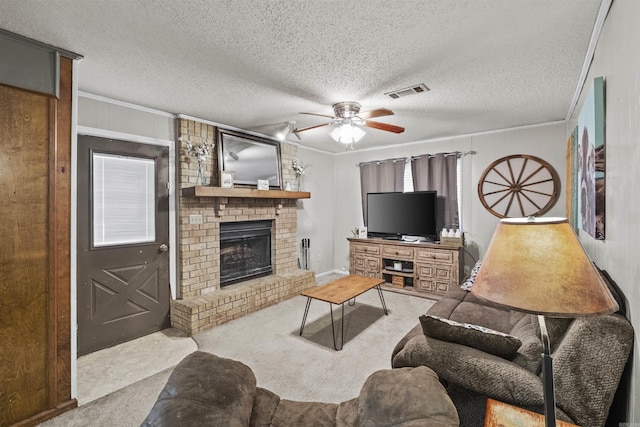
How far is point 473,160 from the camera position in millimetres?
4523

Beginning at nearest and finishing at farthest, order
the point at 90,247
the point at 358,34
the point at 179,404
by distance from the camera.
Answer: the point at 179,404, the point at 358,34, the point at 90,247

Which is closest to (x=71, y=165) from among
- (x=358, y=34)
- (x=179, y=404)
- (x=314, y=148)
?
(x=179, y=404)

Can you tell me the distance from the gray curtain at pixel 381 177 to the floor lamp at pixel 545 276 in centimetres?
435

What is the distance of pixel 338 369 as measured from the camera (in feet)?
8.34

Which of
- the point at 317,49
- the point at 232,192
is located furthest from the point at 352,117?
the point at 232,192

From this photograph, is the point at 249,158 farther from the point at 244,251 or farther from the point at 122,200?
the point at 122,200

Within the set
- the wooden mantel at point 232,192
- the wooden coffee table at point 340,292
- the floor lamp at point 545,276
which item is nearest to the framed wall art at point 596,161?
the floor lamp at point 545,276

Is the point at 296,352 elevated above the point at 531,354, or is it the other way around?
the point at 531,354

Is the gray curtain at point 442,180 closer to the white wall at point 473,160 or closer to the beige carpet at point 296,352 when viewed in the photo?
the white wall at point 473,160

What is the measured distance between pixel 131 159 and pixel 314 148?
10.1 ft

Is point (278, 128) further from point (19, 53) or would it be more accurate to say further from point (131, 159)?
point (19, 53)

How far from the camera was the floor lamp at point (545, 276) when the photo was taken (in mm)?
825

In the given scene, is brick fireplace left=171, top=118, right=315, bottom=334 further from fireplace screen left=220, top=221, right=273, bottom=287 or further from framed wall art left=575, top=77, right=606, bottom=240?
framed wall art left=575, top=77, right=606, bottom=240

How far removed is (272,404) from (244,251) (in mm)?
3040
